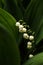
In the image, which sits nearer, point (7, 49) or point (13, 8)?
point (7, 49)

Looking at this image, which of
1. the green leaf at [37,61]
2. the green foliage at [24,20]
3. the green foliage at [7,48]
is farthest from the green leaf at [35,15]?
the green foliage at [7,48]

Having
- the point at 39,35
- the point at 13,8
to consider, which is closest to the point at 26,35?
the point at 39,35

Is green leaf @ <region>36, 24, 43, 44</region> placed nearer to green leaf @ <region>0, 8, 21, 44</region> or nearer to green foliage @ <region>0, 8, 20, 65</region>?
green leaf @ <region>0, 8, 21, 44</region>

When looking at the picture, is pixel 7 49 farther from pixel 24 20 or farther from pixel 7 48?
pixel 24 20

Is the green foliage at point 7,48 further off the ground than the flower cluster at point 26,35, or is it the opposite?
the green foliage at point 7,48

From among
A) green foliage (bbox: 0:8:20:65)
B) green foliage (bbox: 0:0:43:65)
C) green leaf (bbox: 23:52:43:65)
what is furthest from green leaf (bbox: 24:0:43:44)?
green foliage (bbox: 0:8:20:65)

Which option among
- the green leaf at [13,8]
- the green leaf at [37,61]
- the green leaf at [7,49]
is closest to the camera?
the green leaf at [7,49]

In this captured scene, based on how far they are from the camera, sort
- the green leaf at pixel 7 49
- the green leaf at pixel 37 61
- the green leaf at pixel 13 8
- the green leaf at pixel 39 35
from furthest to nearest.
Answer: the green leaf at pixel 13 8
the green leaf at pixel 39 35
the green leaf at pixel 37 61
the green leaf at pixel 7 49

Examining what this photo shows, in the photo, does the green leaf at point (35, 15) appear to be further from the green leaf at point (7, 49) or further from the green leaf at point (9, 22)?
the green leaf at point (7, 49)

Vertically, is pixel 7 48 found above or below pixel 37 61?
above
